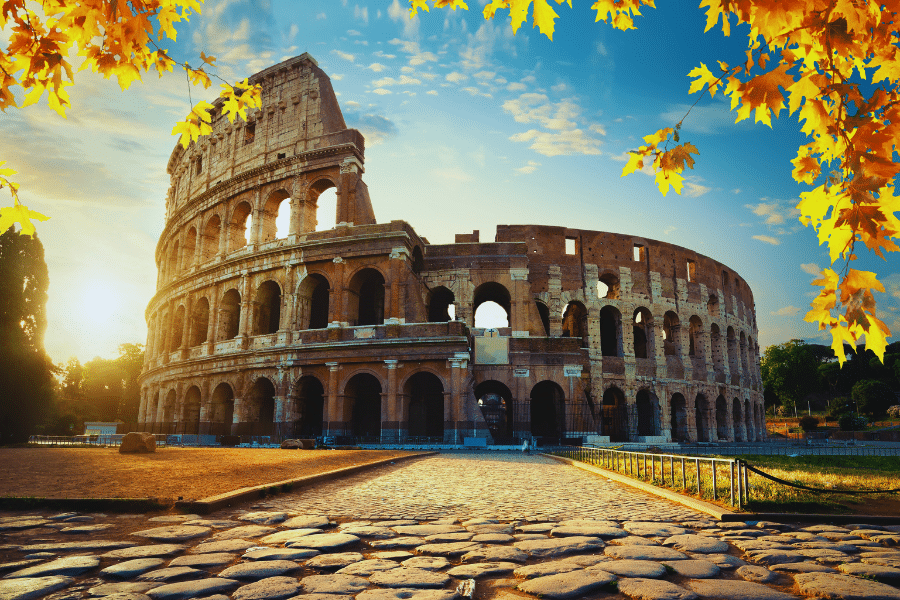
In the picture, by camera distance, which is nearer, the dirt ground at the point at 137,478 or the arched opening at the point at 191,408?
the dirt ground at the point at 137,478

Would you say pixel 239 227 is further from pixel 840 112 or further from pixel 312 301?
pixel 840 112

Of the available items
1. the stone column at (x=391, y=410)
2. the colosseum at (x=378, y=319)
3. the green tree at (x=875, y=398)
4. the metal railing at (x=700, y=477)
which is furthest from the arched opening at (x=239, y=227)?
the green tree at (x=875, y=398)

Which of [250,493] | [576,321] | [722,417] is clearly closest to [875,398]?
[722,417]

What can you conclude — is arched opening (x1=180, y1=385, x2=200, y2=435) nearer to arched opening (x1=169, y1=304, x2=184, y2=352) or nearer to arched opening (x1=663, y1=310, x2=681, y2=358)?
arched opening (x1=169, y1=304, x2=184, y2=352)

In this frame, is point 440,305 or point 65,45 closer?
point 65,45

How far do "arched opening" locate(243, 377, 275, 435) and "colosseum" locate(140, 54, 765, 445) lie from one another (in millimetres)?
95

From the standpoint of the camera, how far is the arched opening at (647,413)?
28.7 m

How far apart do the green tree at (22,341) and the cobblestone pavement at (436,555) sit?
82.5 feet

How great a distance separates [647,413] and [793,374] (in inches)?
1649

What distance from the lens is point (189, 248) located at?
101 ft

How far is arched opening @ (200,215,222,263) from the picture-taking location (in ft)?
94.9

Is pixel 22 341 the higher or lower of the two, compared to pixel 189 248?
lower

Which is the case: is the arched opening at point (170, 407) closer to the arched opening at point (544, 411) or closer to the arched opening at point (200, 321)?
the arched opening at point (200, 321)

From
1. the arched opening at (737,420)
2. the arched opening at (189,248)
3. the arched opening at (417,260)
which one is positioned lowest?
the arched opening at (737,420)
